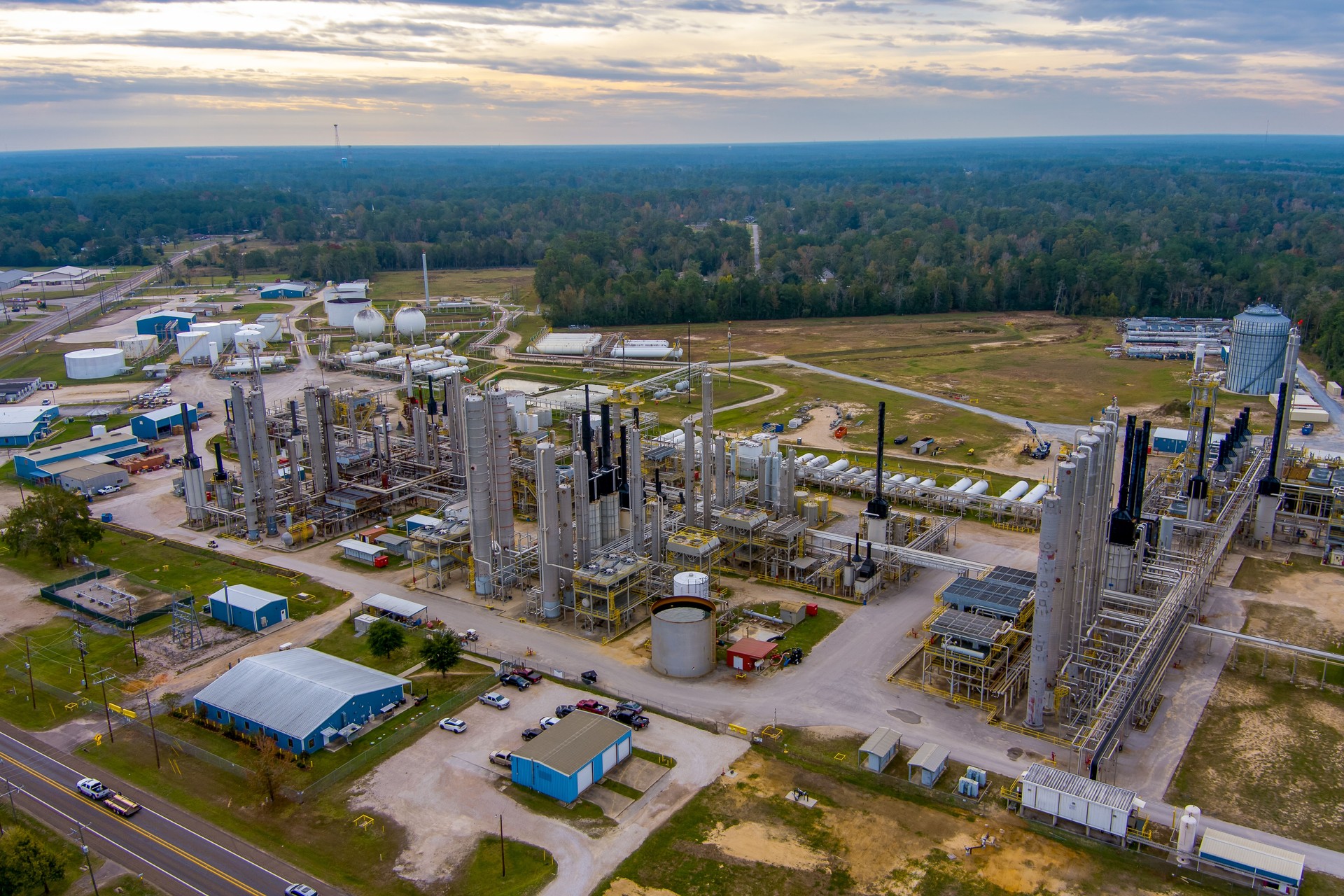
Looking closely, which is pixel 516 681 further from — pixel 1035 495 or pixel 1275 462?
pixel 1275 462

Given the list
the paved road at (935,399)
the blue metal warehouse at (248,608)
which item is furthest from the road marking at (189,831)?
the paved road at (935,399)

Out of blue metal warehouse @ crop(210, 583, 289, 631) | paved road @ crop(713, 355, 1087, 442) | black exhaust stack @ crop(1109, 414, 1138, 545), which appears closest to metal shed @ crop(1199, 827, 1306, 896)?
black exhaust stack @ crop(1109, 414, 1138, 545)

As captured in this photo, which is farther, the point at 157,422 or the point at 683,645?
the point at 157,422

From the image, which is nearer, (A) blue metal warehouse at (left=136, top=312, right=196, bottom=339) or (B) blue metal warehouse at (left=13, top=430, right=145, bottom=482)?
(B) blue metal warehouse at (left=13, top=430, right=145, bottom=482)

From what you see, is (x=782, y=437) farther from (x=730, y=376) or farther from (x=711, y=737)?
(x=711, y=737)

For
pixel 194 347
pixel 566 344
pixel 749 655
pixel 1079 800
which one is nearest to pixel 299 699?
pixel 749 655

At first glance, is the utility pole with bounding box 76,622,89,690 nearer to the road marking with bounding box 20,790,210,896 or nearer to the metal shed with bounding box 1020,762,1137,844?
Result: the road marking with bounding box 20,790,210,896

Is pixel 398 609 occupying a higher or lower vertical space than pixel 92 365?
lower

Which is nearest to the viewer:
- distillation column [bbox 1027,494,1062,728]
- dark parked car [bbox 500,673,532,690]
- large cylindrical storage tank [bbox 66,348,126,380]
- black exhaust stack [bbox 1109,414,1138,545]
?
distillation column [bbox 1027,494,1062,728]
